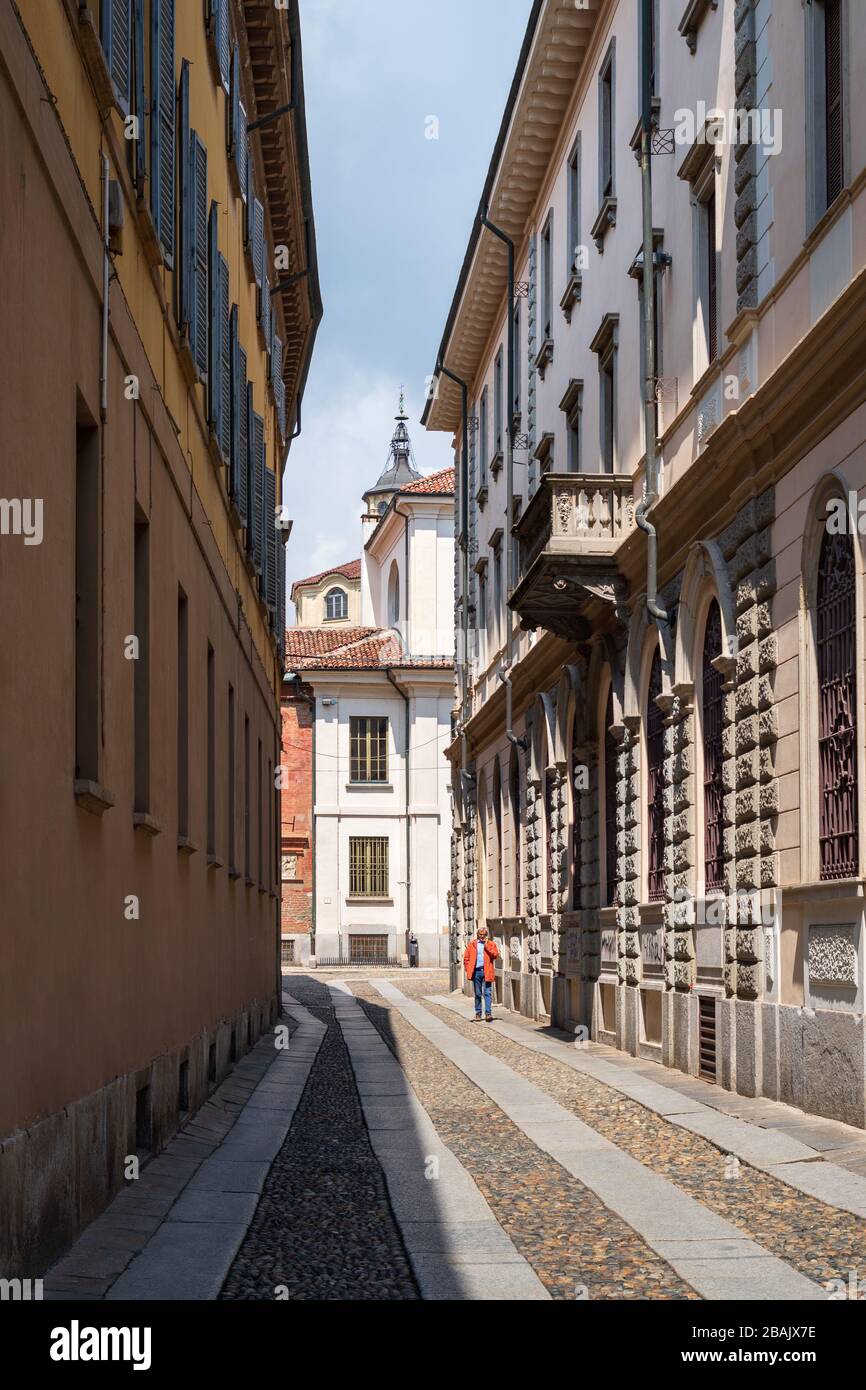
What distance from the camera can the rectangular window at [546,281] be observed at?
2798 cm

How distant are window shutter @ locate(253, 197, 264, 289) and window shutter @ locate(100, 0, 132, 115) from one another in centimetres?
1173

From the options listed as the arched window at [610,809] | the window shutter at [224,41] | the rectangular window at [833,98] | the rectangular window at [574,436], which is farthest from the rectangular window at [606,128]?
the rectangular window at [833,98]

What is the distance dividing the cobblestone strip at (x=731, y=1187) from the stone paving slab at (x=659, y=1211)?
10 centimetres

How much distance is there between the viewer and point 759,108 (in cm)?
1559

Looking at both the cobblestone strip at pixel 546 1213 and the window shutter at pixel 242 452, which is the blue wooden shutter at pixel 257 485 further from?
the cobblestone strip at pixel 546 1213

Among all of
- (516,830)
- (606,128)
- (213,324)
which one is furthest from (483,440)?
(213,324)

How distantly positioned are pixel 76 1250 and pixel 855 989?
626cm

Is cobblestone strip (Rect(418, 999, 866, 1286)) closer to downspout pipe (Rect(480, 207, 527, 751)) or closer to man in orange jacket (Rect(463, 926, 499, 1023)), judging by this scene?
man in orange jacket (Rect(463, 926, 499, 1023))

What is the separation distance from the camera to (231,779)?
1939 cm

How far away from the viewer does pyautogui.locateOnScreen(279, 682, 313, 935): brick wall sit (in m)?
57.6

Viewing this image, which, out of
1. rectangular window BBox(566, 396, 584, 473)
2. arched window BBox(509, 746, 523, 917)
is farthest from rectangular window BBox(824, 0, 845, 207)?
arched window BBox(509, 746, 523, 917)

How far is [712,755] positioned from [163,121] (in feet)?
26.1

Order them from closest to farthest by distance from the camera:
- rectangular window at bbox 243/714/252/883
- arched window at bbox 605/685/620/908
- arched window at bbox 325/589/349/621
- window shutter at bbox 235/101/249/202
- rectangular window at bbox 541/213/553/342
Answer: window shutter at bbox 235/101/249/202
rectangular window at bbox 243/714/252/883
arched window at bbox 605/685/620/908
rectangular window at bbox 541/213/553/342
arched window at bbox 325/589/349/621

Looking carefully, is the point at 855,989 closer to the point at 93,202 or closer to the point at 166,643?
the point at 166,643
